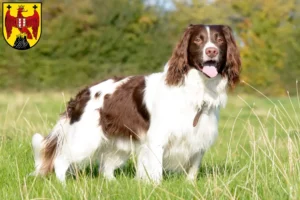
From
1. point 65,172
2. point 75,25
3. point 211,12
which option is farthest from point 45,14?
point 65,172

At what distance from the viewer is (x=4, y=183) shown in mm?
5777

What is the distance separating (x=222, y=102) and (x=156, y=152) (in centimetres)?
84

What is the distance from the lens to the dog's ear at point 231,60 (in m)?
6.16

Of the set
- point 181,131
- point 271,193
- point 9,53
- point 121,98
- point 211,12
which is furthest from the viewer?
point 211,12

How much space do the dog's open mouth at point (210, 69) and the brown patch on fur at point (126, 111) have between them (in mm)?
882

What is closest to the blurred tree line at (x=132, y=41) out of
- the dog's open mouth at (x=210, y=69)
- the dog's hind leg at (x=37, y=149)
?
the dog's hind leg at (x=37, y=149)

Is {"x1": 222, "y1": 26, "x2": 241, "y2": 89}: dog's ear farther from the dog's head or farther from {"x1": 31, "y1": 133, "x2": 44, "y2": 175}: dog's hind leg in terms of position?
{"x1": 31, "y1": 133, "x2": 44, "y2": 175}: dog's hind leg

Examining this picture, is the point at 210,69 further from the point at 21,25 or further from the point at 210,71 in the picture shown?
the point at 21,25

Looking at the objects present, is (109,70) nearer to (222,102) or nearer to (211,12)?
(211,12)

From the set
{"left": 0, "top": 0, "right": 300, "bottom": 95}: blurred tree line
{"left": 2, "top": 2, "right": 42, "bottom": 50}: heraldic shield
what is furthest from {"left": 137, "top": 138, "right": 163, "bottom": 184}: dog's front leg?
{"left": 0, "top": 0, "right": 300, "bottom": 95}: blurred tree line

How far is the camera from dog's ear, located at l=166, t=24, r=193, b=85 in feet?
20.3

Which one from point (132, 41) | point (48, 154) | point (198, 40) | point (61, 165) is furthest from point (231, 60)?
point (132, 41)

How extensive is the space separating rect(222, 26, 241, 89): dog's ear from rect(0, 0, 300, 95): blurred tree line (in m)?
25.8

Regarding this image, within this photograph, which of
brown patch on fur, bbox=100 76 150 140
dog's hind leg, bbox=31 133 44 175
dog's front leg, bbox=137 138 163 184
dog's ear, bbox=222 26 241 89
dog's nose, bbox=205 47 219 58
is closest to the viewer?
dog's nose, bbox=205 47 219 58
